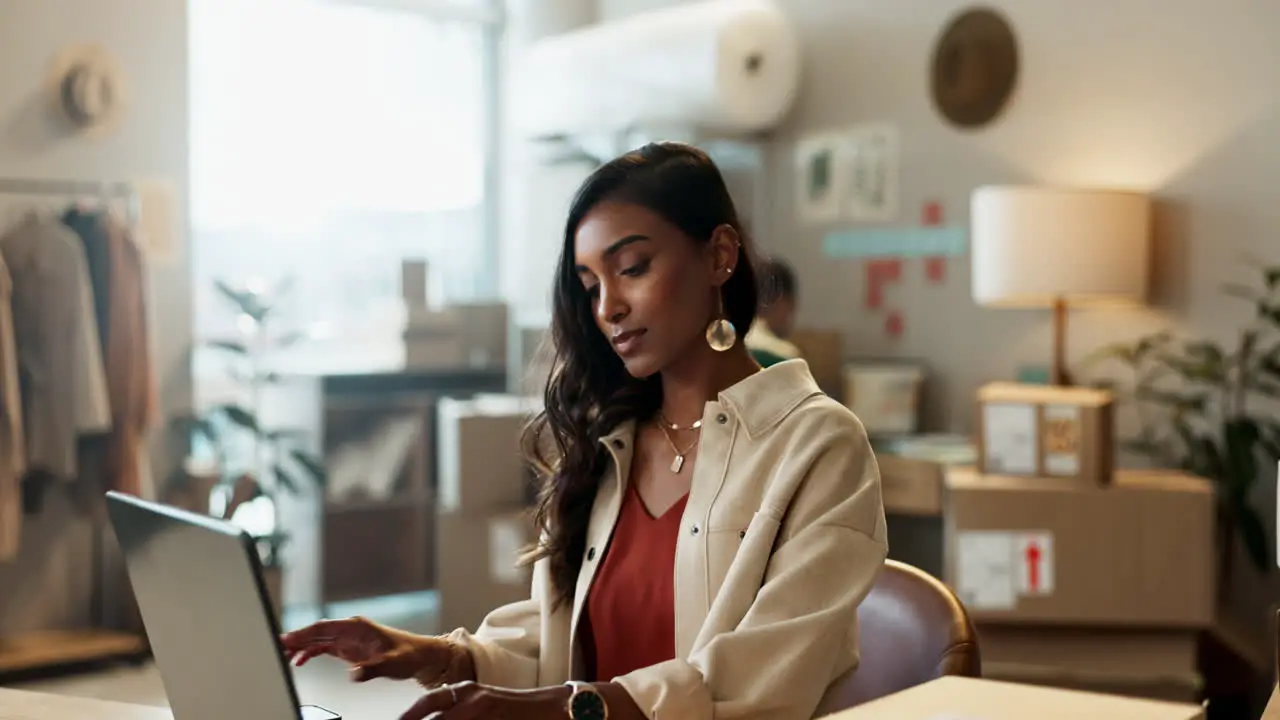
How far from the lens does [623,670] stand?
5.97 feet

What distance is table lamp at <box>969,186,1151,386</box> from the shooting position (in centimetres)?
420

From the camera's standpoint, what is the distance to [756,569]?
65.8 inches

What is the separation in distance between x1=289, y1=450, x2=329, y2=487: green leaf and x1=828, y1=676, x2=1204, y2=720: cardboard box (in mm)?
4466

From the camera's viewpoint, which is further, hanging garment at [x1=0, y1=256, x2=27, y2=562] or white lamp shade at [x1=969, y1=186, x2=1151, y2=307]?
hanging garment at [x1=0, y1=256, x2=27, y2=562]

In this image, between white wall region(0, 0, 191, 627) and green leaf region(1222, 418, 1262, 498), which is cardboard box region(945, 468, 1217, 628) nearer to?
green leaf region(1222, 418, 1262, 498)

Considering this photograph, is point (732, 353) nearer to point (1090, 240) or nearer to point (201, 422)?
point (1090, 240)

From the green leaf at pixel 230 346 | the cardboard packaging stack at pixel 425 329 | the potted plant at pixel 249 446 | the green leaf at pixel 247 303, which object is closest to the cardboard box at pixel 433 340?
the cardboard packaging stack at pixel 425 329

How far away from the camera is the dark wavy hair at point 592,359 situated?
1832 mm

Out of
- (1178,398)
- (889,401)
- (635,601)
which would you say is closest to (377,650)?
(635,601)

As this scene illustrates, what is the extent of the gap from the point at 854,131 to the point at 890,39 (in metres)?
0.34

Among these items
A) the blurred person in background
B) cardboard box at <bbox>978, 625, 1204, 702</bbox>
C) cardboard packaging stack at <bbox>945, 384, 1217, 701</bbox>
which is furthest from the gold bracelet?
cardboard packaging stack at <bbox>945, 384, 1217, 701</bbox>

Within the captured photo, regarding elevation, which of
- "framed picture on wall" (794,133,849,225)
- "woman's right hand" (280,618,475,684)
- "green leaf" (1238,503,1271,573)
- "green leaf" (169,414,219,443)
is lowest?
"green leaf" (1238,503,1271,573)

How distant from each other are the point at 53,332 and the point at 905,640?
12.9ft

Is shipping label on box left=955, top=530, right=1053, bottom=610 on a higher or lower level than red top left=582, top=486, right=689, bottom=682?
lower
